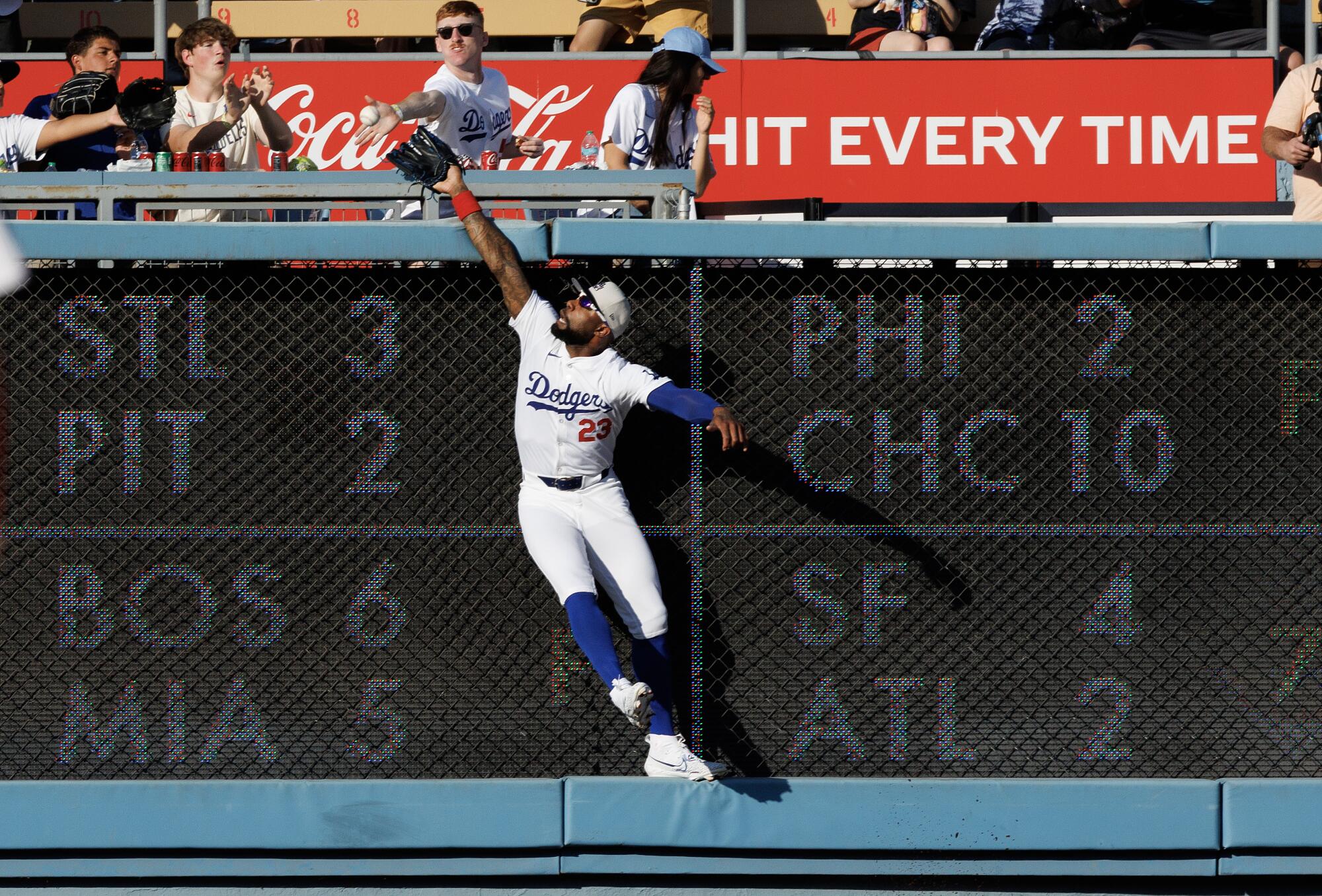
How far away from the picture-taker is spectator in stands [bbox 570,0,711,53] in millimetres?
10555

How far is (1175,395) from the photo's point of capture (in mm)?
5223

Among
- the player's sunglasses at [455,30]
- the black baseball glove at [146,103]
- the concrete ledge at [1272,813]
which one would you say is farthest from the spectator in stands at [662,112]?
the concrete ledge at [1272,813]

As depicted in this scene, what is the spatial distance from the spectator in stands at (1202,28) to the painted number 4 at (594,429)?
7400 millimetres

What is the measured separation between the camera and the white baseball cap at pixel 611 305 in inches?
199

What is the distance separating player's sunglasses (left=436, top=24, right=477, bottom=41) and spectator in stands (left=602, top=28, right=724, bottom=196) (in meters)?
0.90

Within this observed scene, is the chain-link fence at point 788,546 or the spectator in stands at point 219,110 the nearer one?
the chain-link fence at point 788,546

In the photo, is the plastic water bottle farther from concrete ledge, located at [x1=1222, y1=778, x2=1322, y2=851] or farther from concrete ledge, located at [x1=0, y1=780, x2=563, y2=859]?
concrete ledge, located at [x1=1222, y1=778, x2=1322, y2=851]

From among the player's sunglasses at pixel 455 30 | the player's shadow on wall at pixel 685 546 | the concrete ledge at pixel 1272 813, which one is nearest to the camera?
the concrete ledge at pixel 1272 813

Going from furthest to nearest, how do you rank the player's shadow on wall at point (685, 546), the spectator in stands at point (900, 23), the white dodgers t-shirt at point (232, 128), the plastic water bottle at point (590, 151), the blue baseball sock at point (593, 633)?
1. the spectator in stands at point (900, 23)
2. the white dodgers t-shirt at point (232, 128)
3. the plastic water bottle at point (590, 151)
4. the player's shadow on wall at point (685, 546)
5. the blue baseball sock at point (593, 633)

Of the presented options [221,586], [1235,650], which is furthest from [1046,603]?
[221,586]

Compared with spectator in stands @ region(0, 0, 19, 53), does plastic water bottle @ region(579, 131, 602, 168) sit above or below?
below

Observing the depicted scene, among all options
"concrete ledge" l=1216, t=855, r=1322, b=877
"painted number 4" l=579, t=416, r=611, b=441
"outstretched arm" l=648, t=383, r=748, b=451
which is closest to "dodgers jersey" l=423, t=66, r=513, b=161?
"painted number 4" l=579, t=416, r=611, b=441

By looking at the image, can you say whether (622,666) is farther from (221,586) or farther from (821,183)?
(821,183)

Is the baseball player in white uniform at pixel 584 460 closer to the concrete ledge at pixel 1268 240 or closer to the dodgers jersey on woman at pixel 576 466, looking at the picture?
the dodgers jersey on woman at pixel 576 466
